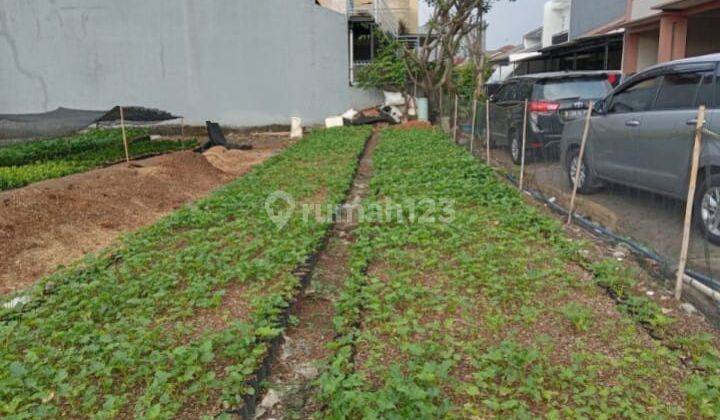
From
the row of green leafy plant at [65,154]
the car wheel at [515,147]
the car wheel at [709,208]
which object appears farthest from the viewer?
the row of green leafy plant at [65,154]

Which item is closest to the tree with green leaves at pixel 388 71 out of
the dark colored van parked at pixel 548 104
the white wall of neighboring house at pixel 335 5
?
the white wall of neighboring house at pixel 335 5

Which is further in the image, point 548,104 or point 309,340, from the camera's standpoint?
point 548,104

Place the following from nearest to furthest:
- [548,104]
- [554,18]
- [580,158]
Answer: [580,158]
[548,104]
[554,18]

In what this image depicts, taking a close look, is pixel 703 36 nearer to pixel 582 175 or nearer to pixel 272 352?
pixel 582 175

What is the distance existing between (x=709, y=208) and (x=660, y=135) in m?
0.88

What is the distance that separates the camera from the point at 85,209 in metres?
7.86

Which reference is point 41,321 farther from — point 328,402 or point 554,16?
point 554,16

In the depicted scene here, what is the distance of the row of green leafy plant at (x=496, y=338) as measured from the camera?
293cm

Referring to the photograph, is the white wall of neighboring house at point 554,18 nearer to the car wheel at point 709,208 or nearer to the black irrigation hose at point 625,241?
the black irrigation hose at point 625,241

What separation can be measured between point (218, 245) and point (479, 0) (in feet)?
55.0

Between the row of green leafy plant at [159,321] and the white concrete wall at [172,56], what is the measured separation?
548 inches

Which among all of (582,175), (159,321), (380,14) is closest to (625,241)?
(582,175)

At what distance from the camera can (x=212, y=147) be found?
605 inches

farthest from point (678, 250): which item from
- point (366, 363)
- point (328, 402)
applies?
point (328, 402)
